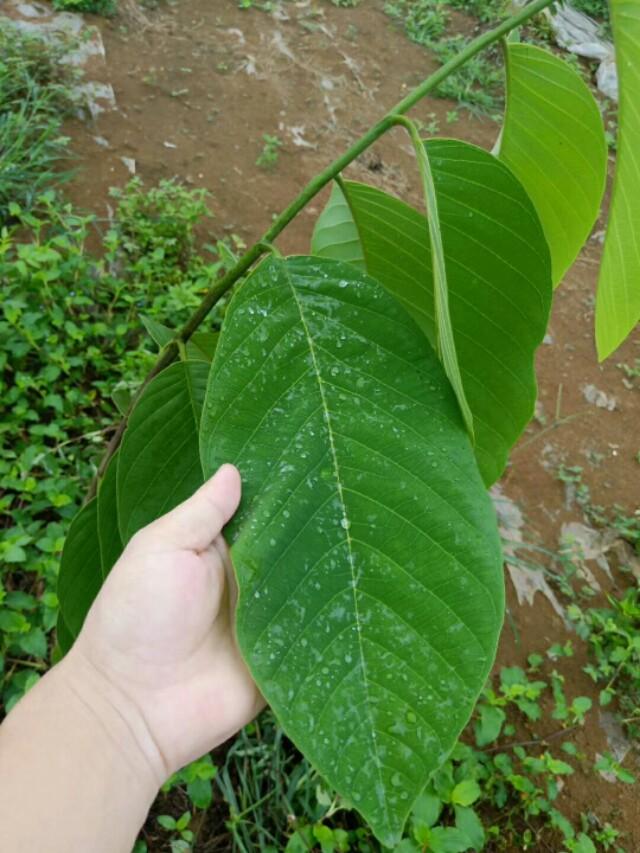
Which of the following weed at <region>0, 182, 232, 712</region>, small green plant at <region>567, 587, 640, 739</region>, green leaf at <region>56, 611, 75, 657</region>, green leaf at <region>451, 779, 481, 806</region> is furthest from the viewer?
small green plant at <region>567, 587, 640, 739</region>

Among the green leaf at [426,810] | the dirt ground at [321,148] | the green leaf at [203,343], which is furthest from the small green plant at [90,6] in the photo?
the green leaf at [426,810]

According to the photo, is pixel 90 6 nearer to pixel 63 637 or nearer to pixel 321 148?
pixel 321 148

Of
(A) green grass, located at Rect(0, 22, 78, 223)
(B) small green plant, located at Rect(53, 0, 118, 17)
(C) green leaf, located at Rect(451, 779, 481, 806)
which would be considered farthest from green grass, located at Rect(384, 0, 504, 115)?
(C) green leaf, located at Rect(451, 779, 481, 806)

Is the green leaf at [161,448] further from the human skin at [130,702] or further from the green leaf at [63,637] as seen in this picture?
the green leaf at [63,637]

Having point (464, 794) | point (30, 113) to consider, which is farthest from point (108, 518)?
point (30, 113)

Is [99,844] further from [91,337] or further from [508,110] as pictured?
[91,337]

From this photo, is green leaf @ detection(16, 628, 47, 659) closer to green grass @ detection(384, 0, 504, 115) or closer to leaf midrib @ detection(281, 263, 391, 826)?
leaf midrib @ detection(281, 263, 391, 826)

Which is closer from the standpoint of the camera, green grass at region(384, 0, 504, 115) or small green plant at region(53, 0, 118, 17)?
small green plant at region(53, 0, 118, 17)
